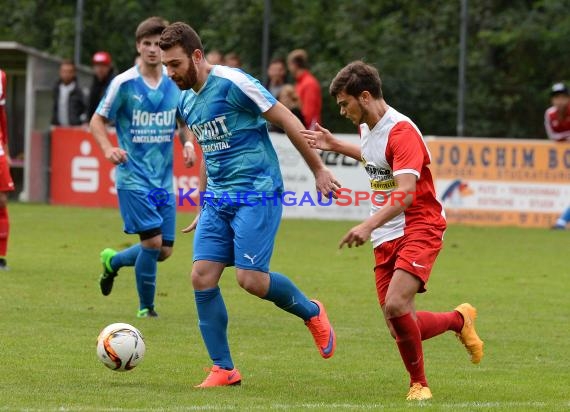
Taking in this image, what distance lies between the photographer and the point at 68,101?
886 inches

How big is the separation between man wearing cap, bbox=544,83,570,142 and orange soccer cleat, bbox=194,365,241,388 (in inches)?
539

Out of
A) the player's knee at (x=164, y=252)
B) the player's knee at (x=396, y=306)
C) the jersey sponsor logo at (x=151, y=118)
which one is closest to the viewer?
the player's knee at (x=396, y=306)

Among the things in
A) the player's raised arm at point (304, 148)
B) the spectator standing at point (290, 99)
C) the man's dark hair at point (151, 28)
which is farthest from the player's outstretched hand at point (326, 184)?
the spectator standing at point (290, 99)

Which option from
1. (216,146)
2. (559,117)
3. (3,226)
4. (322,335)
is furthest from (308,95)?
(216,146)

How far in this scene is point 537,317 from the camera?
10.7 m

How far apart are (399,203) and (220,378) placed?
4.81ft

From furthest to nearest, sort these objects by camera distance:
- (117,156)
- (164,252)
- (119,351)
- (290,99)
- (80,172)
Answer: (80,172), (290,99), (164,252), (117,156), (119,351)

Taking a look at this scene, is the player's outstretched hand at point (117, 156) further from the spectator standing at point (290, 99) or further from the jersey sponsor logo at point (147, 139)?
the spectator standing at point (290, 99)

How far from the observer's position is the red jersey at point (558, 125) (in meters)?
20.2

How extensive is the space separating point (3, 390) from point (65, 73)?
16.0 m

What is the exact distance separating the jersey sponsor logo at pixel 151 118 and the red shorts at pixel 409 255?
3.36 meters

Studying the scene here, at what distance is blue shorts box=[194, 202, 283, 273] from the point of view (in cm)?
731

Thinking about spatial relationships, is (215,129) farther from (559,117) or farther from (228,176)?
(559,117)

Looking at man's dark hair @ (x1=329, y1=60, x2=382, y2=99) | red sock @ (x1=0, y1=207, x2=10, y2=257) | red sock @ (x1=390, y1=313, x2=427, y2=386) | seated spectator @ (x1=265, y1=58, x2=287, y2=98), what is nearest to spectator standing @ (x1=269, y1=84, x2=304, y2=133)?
seated spectator @ (x1=265, y1=58, x2=287, y2=98)
